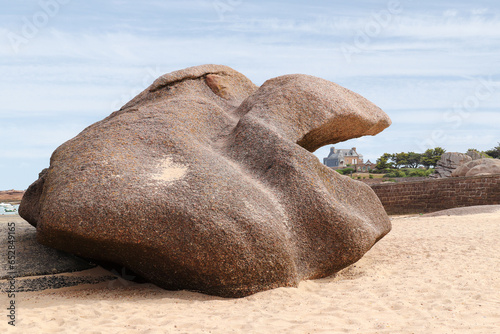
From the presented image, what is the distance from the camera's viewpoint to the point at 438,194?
784 inches

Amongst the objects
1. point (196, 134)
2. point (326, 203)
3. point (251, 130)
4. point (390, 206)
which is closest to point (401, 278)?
point (326, 203)

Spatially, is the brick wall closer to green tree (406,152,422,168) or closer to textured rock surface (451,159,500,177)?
textured rock surface (451,159,500,177)

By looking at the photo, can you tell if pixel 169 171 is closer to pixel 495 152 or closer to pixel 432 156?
pixel 495 152

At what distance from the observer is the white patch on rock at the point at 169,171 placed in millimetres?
Answer: 5559

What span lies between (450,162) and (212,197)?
97.4 feet

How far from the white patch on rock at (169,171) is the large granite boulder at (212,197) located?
12mm

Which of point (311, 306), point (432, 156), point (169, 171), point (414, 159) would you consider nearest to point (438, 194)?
point (311, 306)

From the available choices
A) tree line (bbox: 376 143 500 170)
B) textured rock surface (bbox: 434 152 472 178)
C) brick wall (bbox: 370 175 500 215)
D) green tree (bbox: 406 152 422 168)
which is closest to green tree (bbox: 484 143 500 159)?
tree line (bbox: 376 143 500 170)

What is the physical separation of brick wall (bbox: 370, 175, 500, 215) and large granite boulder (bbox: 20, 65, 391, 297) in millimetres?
13825

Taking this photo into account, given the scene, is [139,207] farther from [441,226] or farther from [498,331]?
[441,226]

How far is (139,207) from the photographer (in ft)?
17.0

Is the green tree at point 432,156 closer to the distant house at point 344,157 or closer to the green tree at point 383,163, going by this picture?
the green tree at point 383,163

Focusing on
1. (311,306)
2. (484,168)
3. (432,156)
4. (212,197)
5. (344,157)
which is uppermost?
(344,157)

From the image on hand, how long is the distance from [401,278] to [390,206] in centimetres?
1506
